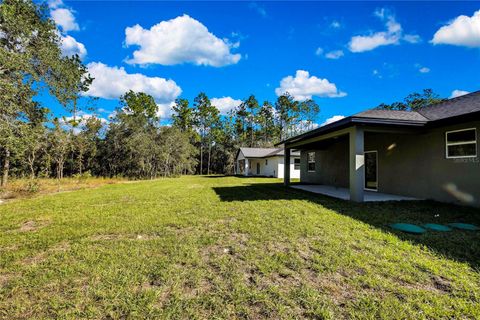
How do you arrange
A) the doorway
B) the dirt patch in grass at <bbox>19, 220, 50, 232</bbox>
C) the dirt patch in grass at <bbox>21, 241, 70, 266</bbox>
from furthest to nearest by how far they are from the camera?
the doorway → the dirt patch in grass at <bbox>19, 220, 50, 232</bbox> → the dirt patch in grass at <bbox>21, 241, 70, 266</bbox>

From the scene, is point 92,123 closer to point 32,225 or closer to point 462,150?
point 32,225

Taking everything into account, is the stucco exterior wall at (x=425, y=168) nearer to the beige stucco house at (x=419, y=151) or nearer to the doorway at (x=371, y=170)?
the beige stucco house at (x=419, y=151)

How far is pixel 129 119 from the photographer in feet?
77.5

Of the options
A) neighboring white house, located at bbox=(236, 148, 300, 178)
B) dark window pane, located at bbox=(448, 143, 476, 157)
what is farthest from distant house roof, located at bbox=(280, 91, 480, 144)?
neighboring white house, located at bbox=(236, 148, 300, 178)

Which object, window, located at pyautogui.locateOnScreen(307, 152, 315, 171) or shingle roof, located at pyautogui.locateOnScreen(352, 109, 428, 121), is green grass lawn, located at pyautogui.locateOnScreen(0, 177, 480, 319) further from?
window, located at pyautogui.locateOnScreen(307, 152, 315, 171)

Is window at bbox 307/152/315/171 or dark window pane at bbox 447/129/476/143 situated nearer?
dark window pane at bbox 447/129/476/143

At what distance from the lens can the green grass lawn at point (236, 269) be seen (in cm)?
217

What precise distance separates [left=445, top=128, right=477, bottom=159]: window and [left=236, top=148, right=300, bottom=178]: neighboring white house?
1619 centimetres

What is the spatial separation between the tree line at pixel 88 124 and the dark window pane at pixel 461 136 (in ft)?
43.3

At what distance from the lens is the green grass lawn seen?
2166 mm

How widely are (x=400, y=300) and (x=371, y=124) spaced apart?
636cm

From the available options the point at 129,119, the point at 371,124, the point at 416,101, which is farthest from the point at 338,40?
the point at 416,101

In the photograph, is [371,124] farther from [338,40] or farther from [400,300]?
[338,40]

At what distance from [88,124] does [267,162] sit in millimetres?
18644
